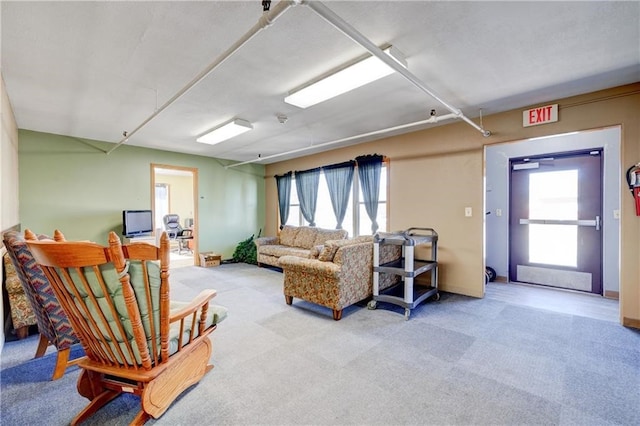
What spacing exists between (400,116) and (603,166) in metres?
3.07

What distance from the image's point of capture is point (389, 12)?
1839 mm

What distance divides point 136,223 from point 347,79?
191 inches

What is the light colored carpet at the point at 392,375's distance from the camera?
1708mm

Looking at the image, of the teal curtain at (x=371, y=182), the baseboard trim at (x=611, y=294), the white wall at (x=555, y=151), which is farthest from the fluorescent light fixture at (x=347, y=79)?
the baseboard trim at (x=611, y=294)

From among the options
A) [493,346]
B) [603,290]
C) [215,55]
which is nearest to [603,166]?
[603,290]

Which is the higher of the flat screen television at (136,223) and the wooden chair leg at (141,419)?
the flat screen television at (136,223)

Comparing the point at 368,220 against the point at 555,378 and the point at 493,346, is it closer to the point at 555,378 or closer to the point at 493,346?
the point at 493,346

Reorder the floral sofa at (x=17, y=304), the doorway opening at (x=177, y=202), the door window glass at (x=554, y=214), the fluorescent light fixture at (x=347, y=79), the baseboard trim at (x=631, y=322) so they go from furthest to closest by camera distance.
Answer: the doorway opening at (x=177, y=202) < the door window glass at (x=554, y=214) < the baseboard trim at (x=631, y=322) < the floral sofa at (x=17, y=304) < the fluorescent light fixture at (x=347, y=79)

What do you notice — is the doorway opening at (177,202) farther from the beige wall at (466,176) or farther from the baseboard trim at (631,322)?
the baseboard trim at (631,322)

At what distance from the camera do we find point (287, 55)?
2.32 m

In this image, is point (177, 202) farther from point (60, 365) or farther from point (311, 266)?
point (60, 365)

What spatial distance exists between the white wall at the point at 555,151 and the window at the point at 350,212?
1882 millimetres

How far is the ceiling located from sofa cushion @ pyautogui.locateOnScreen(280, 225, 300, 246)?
3.10 meters

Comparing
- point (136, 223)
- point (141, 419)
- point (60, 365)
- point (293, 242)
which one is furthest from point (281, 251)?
point (141, 419)
